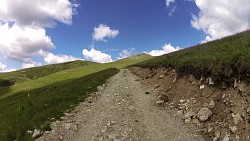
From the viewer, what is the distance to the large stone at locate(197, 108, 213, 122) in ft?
59.2

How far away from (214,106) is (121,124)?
220 inches

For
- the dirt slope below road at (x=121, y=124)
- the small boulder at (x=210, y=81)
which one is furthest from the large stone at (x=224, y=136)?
the small boulder at (x=210, y=81)

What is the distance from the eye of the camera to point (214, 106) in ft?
61.0

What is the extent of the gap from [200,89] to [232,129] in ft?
Result: 21.0

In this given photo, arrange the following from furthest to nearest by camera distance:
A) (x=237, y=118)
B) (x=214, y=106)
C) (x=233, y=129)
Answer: (x=214, y=106) → (x=237, y=118) → (x=233, y=129)

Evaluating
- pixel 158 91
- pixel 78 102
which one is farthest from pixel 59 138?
pixel 158 91

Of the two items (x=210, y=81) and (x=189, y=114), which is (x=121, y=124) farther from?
(x=210, y=81)

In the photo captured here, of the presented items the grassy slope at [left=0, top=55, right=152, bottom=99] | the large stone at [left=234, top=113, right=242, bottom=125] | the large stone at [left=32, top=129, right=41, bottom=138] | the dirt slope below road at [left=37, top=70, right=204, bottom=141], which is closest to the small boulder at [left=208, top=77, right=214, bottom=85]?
the dirt slope below road at [left=37, top=70, right=204, bottom=141]

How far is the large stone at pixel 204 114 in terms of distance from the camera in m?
18.0

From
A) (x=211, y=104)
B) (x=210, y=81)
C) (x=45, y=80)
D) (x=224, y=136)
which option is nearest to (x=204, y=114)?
(x=211, y=104)

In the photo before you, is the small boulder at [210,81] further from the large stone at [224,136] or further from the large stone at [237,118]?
the large stone at [224,136]

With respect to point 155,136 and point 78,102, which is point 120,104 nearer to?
point 78,102

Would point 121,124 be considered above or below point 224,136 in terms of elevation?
above

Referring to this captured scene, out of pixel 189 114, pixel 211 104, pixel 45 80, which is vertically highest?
pixel 45 80
